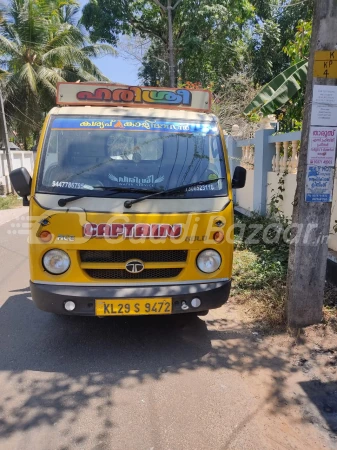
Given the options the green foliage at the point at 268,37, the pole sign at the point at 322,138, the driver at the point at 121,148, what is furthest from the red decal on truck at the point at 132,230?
the green foliage at the point at 268,37

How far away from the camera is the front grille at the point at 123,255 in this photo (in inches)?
135

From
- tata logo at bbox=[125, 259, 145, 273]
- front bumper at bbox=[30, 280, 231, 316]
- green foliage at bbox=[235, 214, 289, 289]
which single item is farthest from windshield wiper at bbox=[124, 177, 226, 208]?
green foliage at bbox=[235, 214, 289, 289]

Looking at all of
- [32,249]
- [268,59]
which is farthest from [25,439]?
[268,59]

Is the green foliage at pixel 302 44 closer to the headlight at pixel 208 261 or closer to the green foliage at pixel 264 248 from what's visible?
the green foliage at pixel 264 248

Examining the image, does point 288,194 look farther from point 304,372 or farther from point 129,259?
point 129,259

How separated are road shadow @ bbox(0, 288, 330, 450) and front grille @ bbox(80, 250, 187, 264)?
884 millimetres

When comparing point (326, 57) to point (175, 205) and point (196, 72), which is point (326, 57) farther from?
point (196, 72)

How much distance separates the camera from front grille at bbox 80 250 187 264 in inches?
135

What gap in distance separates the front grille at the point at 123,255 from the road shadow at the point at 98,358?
884mm

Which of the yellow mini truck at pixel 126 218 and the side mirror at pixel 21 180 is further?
the side mirror at pixel 21 180

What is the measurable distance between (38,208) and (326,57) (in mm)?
2778

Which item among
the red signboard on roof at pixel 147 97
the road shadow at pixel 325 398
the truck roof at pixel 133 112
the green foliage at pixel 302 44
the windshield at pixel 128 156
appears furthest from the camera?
the green foliage at pixel 302 44

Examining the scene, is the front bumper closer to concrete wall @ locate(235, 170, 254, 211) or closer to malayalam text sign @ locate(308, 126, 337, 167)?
malayalam text sign @ locate(308, 126, 337, 167)

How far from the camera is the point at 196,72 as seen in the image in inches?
763
